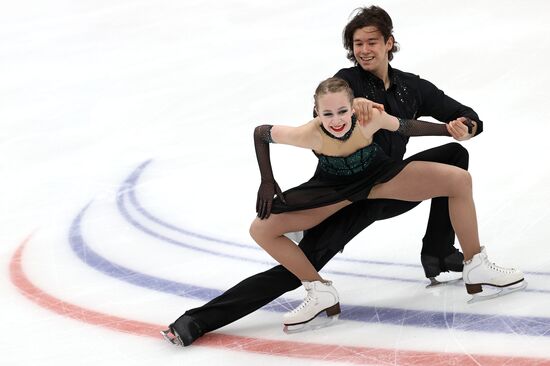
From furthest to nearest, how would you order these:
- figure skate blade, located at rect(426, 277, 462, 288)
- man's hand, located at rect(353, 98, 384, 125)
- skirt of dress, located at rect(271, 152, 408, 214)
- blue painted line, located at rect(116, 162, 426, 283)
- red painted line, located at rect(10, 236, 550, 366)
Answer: blue painted line, located at rect(116, 162, 426, 283) → figure skate blade, located at rect(426, 277, 462, 288) → skirt of dress, located at rect(271, 152, 408, 214) → man's hand, located at rect(353, 98, 384, 125) → red painted line, located at rect(10, 236, 550, 366)

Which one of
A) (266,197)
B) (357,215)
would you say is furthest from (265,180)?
(357,215)

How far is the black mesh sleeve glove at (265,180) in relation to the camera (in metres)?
3.78

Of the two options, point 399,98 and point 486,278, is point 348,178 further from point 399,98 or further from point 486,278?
point 486,278

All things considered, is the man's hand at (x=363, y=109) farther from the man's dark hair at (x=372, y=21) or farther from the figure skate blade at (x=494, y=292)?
the figure skate blade at (x=494, y=292)

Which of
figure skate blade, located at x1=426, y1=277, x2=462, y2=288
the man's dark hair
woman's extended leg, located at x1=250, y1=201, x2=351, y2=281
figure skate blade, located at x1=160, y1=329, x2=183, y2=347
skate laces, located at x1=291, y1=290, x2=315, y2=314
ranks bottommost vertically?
figure skate blade, located at x1=160, y1=329, x2=183, y2=347

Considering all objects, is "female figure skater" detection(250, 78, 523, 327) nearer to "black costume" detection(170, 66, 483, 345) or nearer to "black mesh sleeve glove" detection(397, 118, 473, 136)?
"black mesh sleeve glove" detection(397, 118, 473, 136)

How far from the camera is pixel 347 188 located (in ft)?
12.4

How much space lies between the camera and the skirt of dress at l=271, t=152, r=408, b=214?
3.76 metres

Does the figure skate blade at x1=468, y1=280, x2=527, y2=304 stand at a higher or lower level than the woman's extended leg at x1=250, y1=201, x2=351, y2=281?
lower

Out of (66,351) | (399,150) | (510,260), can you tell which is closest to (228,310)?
(66,351)

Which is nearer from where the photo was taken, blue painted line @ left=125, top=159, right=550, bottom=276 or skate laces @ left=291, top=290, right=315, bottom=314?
skate laces @ left=291, top=290, right=315, bottom=314

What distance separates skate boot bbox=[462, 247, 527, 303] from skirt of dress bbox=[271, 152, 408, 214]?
1.78 feet

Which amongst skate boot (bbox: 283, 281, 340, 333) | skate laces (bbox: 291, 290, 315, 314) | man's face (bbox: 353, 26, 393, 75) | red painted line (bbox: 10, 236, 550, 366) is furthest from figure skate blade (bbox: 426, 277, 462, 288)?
man's face (bbox: 353, 26, 393, 75)

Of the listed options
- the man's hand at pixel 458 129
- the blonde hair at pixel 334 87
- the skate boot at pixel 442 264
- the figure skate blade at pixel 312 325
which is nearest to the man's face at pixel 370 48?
the blonde hair at pixel 334 87
